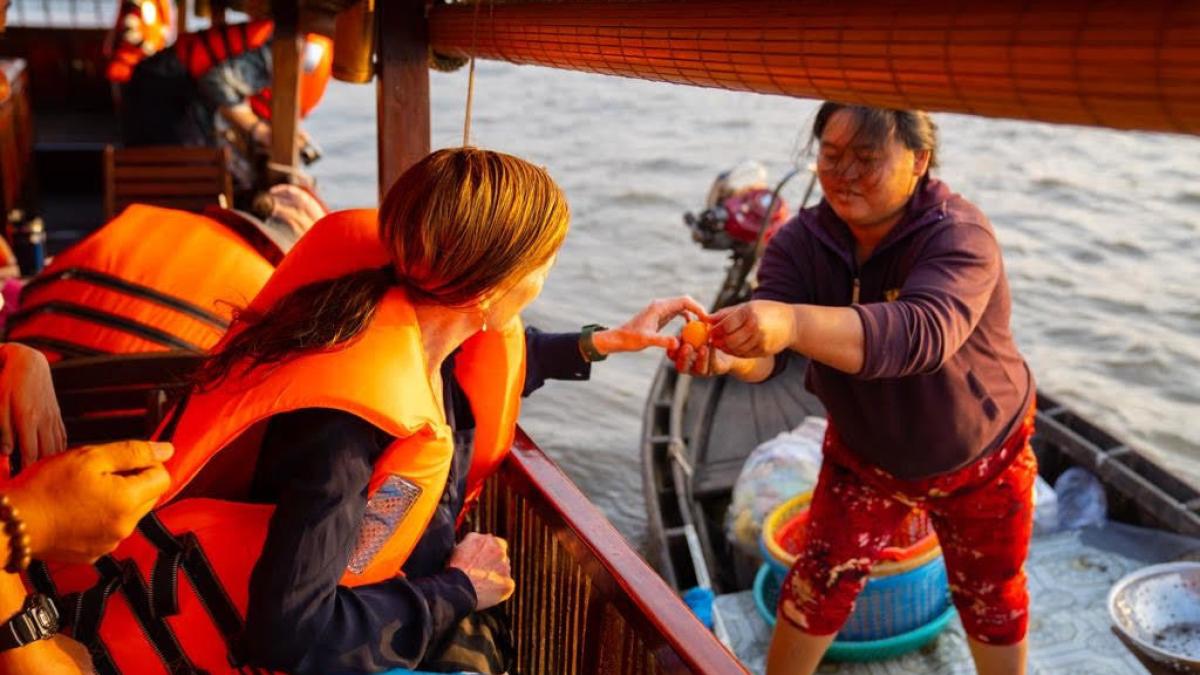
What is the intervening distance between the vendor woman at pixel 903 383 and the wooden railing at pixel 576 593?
0.43 m

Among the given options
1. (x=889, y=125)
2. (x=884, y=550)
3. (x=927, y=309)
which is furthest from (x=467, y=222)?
(x=884, y=550)

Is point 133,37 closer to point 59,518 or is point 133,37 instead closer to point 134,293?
A: point 134,293

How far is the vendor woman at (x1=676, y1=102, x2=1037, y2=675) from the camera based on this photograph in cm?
240

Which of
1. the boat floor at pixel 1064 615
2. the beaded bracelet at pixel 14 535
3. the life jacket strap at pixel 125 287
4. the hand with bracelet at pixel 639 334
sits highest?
the beaded bracelet at pixel 14 535

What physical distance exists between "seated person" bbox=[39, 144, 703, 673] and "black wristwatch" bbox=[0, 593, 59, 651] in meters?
0.12

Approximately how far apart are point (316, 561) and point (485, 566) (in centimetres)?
47

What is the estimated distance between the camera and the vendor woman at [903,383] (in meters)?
2.40

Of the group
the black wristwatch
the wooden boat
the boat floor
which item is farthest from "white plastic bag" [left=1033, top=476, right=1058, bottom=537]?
the black wristwatch

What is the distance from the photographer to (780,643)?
120 inches

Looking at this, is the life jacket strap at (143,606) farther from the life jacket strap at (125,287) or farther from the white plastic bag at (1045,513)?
the white plastic bag at (1045,513)

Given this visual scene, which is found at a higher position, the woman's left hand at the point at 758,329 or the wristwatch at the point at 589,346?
the woman's left hand at the point at 758,329

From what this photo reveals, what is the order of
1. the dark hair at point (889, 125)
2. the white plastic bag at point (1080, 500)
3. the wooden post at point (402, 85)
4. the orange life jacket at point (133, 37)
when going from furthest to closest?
1. the orange life jacket at point (133, 37)
2. the white plastic bag at point (1080, 500)
3. the wooden post at point (402, 85)
4. the dark hair at point (889, 125)

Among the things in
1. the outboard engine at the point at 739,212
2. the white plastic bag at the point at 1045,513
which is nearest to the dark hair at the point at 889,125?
the white plastic bag at the point at 1045,513

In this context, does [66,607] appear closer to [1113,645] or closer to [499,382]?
[499,382]
